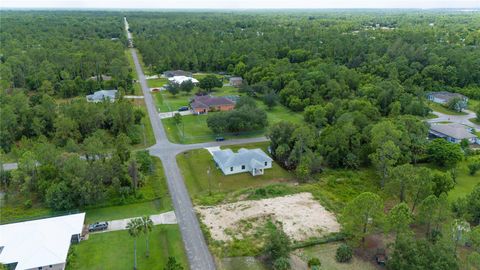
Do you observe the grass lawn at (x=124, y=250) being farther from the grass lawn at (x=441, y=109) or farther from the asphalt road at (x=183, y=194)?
the grass lawn at (x=441, y=109)

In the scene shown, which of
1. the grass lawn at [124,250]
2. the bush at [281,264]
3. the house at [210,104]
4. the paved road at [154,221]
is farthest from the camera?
the house at [210,104]

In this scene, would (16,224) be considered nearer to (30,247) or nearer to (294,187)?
(30,247)

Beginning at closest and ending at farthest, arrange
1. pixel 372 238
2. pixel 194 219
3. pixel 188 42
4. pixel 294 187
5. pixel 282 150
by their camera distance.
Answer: pixel 372 238 → pixel 194 219 → pixel 294 187 → pixel 282 150 → pixel 188 42

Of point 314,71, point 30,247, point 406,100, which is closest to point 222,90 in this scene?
point 314,71

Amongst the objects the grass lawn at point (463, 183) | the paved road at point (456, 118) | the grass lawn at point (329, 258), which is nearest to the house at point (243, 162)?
the grass lawn at point (329, 258)

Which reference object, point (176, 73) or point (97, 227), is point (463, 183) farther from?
point (176, 73)
